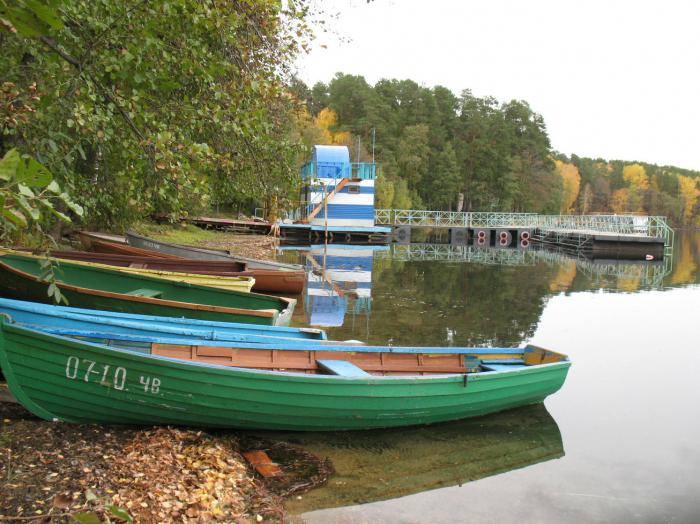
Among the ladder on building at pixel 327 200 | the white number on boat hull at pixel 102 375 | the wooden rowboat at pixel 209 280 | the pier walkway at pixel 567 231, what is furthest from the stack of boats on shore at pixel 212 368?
the pier walkway at pixel 567 231

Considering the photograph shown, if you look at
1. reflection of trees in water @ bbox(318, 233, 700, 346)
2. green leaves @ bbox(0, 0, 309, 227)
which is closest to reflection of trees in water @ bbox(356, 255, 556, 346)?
reflection of trees in water @ bbox(318, 233, 700, 346)

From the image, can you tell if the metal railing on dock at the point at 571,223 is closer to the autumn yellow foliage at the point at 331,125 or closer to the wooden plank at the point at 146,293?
the autumn yellow foliage at the point at 331,125

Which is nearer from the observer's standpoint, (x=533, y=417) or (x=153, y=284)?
(x=533, y=417)

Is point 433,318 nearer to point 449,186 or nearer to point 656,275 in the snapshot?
point 656,275

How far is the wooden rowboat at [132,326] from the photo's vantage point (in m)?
5.83

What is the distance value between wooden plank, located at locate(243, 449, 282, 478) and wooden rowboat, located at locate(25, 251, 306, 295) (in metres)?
6.03

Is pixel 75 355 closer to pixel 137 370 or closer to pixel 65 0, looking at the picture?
pixel 137 370

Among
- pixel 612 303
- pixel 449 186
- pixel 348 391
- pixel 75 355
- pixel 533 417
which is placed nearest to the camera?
pixel 75 355

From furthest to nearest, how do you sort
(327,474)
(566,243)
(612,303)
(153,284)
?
(566,243)
(612,303)
(153,284)
(327,474)

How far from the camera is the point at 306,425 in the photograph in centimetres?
643

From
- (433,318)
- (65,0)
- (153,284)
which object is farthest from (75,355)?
(433,318)

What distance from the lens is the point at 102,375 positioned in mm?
5418

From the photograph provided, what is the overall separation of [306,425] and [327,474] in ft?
2.47

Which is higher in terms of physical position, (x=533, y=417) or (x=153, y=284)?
(x=153, y=284)
